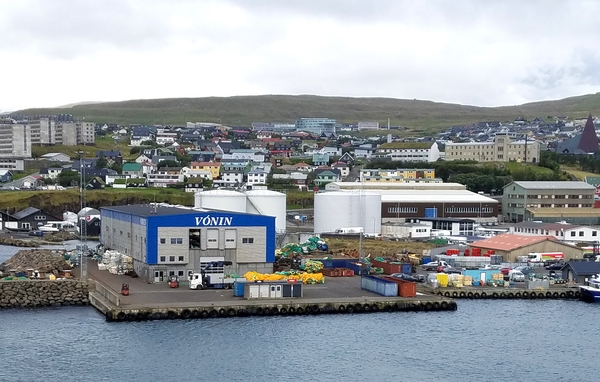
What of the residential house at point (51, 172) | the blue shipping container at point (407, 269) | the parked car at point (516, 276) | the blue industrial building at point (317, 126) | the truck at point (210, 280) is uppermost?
the blue industrial building at point (317, 126)

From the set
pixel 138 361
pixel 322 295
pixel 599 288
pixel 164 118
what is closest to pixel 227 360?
pixel 138 361

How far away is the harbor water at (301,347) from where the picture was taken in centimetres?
1605

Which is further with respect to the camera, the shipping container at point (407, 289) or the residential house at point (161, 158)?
the residential house at point (161, 158)

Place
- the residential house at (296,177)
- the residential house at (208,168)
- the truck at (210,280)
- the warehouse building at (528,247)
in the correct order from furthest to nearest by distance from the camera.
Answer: the residential house at (208,168)
the residential house at (296,177)
the warehouse building at (528,247)
the truck at (210,280)

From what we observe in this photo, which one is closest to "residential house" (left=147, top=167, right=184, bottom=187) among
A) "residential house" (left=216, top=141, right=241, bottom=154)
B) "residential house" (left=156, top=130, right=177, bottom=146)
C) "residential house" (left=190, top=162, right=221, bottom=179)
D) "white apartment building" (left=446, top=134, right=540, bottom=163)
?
"residential house" (left=190, top=162, right=221, bottom=179)

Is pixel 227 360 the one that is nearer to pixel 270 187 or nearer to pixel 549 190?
pixel 549 190

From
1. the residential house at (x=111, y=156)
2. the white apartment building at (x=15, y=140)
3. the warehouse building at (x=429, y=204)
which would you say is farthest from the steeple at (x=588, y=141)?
the white apartment building at (x=15, y=140)

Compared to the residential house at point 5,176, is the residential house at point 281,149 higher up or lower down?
higher up

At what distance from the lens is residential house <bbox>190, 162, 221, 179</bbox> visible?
192 ft

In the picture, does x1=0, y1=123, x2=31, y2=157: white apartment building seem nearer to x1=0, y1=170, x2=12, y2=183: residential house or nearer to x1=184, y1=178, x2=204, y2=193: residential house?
x1=0, y1=170, x2=12, y2=183: residential house

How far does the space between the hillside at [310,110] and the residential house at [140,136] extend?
31.2 m

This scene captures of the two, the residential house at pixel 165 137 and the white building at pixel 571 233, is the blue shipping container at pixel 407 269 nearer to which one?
the white building at pixel 571 233

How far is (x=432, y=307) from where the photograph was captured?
21797mm

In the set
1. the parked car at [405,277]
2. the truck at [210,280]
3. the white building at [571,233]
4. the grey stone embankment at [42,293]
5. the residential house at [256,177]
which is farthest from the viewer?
the residential house at [256,177]
